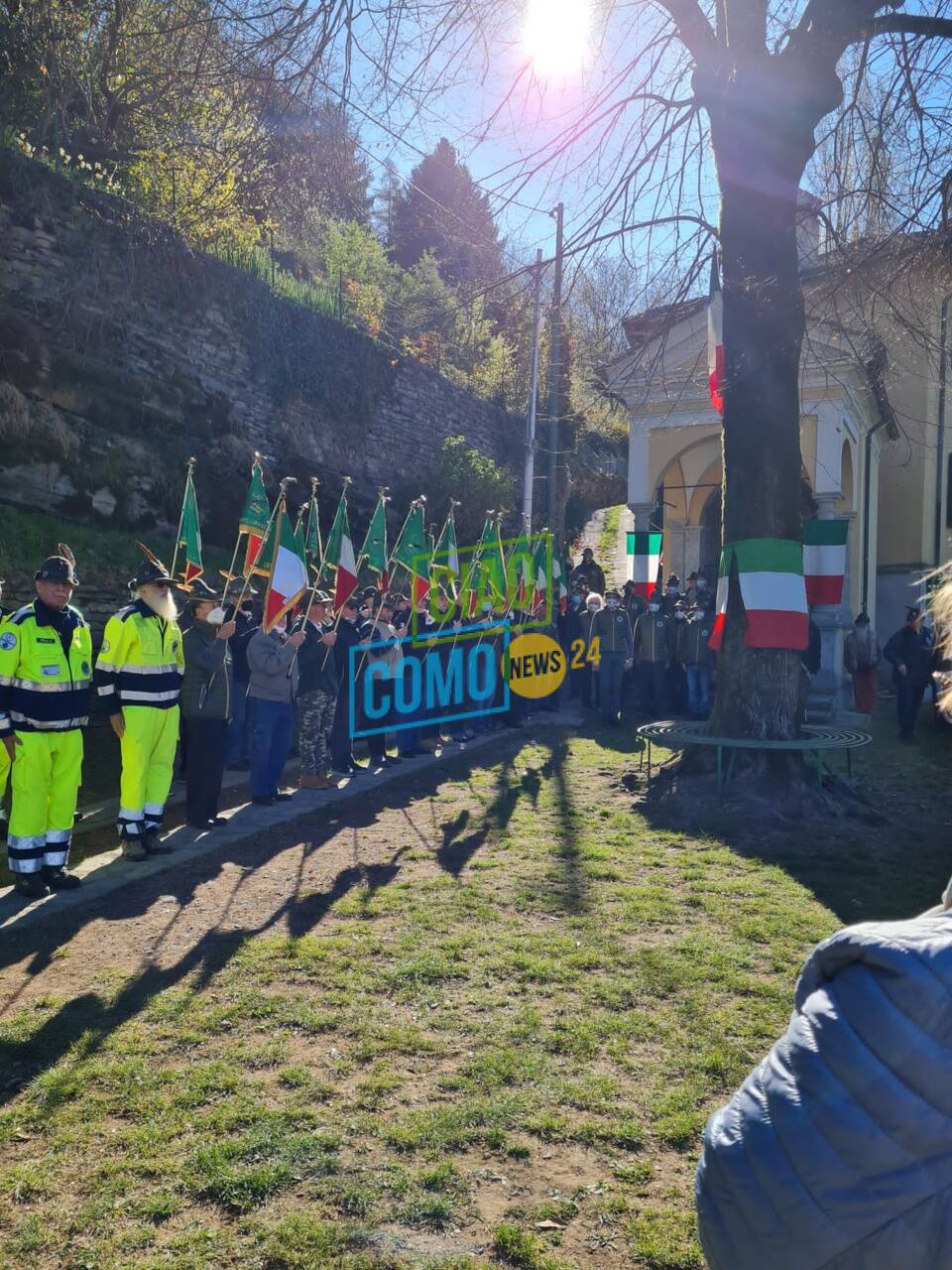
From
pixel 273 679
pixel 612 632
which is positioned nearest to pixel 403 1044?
pixel 273 679

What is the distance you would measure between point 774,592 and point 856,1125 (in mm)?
8329

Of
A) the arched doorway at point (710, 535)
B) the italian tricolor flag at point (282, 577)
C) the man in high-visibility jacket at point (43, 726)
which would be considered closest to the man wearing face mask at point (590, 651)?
the italian tricolor flag at point (282, 577)

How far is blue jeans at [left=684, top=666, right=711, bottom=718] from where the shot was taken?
1527 centimetres

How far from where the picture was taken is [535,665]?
640 inches

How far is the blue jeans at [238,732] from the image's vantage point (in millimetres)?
11297

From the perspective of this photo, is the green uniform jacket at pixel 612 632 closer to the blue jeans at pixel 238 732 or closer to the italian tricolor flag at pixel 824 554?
the italian tricolor flag at pixel 824 554

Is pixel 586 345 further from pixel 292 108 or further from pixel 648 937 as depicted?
pixel 648 937

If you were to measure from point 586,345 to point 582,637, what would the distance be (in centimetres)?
707

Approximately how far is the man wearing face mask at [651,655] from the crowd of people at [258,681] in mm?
23

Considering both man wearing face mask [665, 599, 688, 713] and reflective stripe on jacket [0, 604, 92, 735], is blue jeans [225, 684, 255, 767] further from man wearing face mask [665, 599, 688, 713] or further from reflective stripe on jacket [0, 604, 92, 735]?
man wearing face mask [665, 599, 688, 713]

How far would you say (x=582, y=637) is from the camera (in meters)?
17.2

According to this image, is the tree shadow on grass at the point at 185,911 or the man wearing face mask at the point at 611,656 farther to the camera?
the man wearing face mask at the point at 611,656

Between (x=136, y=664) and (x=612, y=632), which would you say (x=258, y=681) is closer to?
(x=136, y=664)

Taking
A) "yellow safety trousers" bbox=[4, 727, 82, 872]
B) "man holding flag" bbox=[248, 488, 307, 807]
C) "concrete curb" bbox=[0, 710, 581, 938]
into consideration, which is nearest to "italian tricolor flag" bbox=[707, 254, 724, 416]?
"man holding flag" bbox=[248, 488, 307, 807]
